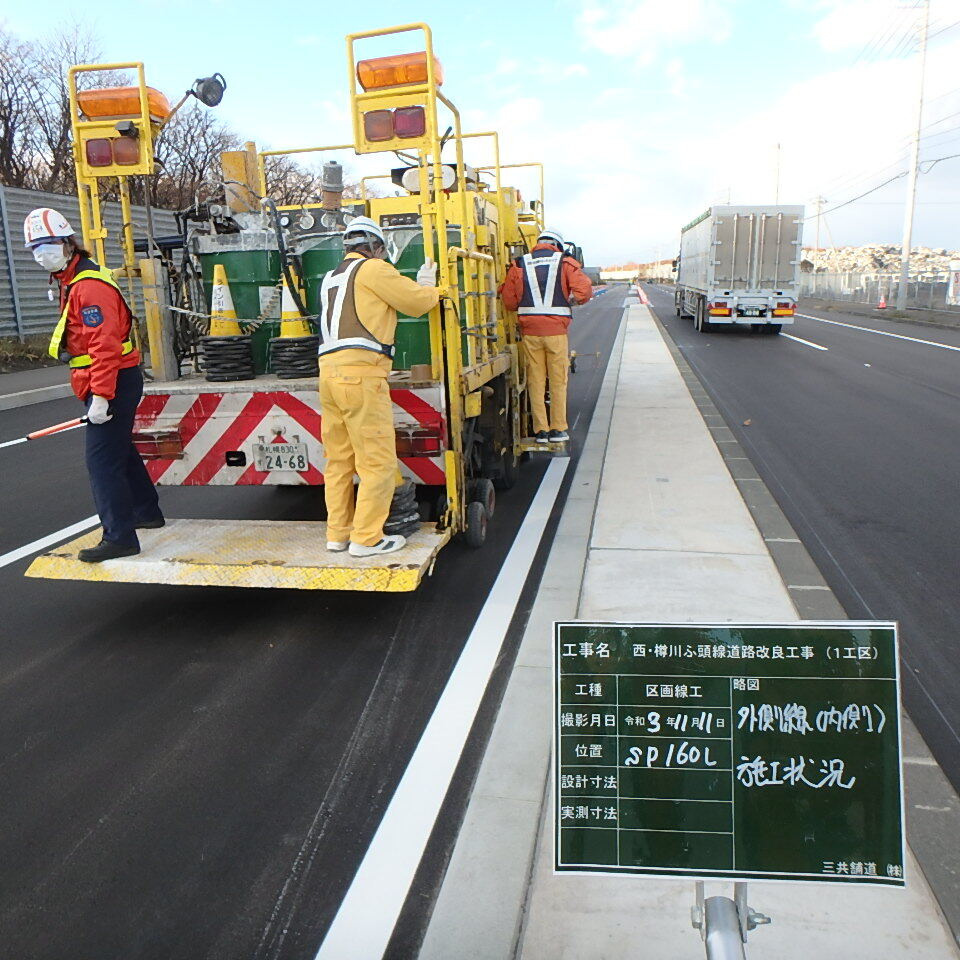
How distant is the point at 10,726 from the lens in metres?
3.83

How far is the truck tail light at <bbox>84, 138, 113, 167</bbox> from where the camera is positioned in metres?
5.41

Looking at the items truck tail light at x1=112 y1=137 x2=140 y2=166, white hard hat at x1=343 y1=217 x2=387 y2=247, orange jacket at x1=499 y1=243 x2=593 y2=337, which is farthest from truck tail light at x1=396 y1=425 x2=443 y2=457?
orange jacket at x1=499 y1=243 x2=593 y2=337

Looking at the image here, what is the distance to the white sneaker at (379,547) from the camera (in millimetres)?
4730

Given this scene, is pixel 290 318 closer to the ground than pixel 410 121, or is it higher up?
closer to the ground

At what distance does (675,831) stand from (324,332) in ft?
11.0

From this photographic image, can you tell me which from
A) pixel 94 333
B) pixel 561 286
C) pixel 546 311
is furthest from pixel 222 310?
pixel 561 286

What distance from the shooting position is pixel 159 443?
17.9 feet

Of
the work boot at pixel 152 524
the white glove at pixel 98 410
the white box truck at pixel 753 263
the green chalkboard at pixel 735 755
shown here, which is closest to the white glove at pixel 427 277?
the white glove at pixel 98 410

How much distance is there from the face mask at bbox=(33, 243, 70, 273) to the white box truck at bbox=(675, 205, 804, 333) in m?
21.6

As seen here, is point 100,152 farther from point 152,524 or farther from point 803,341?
point 803,341

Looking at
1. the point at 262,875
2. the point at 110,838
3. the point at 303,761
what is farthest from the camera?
the point at 303,761

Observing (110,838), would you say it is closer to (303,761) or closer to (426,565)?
(303,761)

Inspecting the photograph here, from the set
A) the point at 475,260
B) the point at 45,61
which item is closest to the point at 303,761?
the point at 475,260

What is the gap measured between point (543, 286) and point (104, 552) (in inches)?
177
